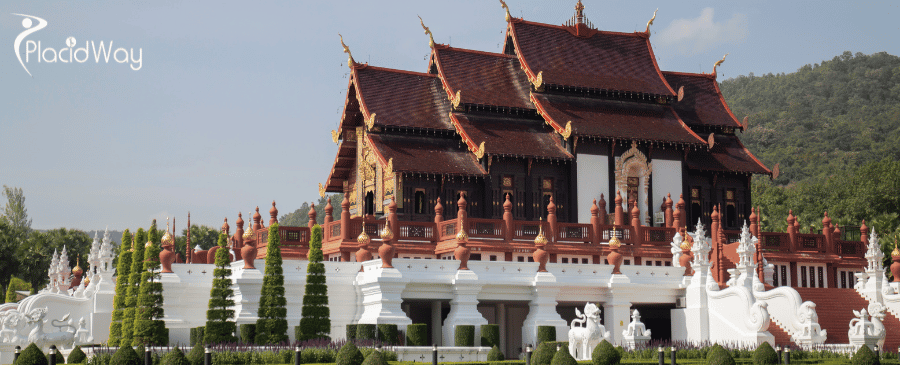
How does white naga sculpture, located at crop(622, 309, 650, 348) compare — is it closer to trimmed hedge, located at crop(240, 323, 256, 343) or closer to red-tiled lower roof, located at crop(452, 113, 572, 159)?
red-tiled lower roof, located at crop(452, 113, 572, 159)

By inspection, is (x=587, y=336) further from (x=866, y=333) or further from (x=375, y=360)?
(x=375, y=360)

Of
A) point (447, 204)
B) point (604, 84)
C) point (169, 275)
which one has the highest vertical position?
point (604, 84)

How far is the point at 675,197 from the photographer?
3997 centimetres

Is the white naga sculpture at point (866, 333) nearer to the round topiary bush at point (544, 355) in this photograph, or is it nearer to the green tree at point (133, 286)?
the round topiary bush at point (544, 355)

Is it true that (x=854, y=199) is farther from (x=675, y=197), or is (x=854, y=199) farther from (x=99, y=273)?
(x=99, y=273)

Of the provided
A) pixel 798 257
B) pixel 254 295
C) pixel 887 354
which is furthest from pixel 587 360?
pixel 798 257

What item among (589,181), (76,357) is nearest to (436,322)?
(589,181)

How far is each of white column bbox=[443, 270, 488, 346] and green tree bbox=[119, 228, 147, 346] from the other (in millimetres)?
8460

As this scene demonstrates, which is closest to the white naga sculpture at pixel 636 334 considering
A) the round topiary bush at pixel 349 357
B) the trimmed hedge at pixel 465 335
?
the trimmed hedge at pixel 465 335

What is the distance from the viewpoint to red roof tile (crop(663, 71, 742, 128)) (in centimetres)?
4291

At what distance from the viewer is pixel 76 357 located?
2488cm

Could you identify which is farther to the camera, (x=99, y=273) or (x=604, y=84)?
(x=604, y=84)

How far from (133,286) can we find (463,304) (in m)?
8.93

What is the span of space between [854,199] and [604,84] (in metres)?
22.8
